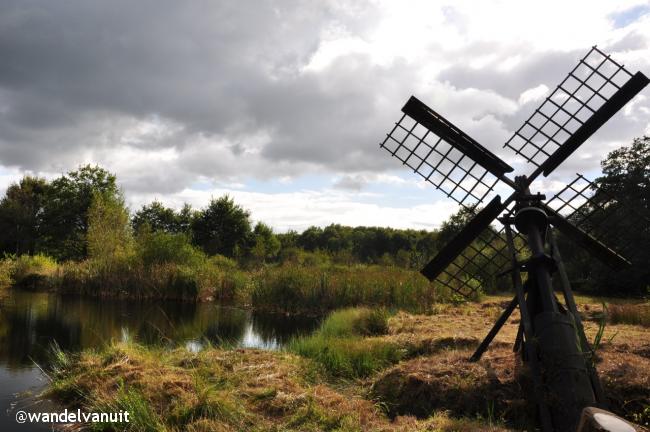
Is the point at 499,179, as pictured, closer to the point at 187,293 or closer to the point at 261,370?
the point at 261,370

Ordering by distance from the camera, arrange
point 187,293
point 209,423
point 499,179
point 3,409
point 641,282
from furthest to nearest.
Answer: point 187,293, point 641,282, point 499,179, point 3,409, point 209,423

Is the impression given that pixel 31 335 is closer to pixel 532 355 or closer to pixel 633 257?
pixel 532 355

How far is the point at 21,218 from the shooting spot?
1523 inches

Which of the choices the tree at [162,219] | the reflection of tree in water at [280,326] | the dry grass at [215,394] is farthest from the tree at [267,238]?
the dry grass at [215,394]

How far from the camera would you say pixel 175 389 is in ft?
22.9

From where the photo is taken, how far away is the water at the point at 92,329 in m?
8.99

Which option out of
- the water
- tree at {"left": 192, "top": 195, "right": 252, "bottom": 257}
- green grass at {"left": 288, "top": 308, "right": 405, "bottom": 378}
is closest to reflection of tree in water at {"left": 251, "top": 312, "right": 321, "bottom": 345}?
the water

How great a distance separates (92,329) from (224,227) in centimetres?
2805

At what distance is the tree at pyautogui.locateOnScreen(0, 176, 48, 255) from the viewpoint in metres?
38.6

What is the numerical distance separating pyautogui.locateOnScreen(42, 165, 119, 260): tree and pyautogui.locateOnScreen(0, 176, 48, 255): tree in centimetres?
72

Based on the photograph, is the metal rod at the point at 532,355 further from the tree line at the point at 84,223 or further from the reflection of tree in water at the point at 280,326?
the tree line at the point at 84,223

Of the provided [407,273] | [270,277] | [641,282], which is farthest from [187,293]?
[641,282]

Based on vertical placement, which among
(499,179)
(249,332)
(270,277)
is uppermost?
(499,179)

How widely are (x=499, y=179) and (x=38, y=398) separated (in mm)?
8497
